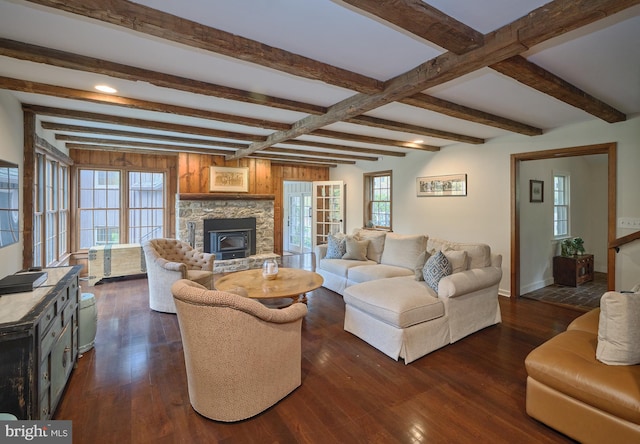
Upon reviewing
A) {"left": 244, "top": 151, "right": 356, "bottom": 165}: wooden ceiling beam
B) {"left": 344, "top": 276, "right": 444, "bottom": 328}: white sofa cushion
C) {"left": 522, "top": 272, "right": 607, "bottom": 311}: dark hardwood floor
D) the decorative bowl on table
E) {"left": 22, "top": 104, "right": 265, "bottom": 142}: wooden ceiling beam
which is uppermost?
{"left": 244, "top": 151, "right": 356, "bottom": 165}: wooden ceiling beam

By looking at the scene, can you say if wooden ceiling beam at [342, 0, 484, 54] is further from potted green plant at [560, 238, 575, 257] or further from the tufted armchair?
potted green plant at [560, 238, 575, 257]

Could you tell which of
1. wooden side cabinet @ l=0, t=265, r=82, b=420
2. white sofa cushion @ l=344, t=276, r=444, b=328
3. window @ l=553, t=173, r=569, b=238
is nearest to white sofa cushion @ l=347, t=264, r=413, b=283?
white sofa cushion @ l=344, t=276, r=444, b=328

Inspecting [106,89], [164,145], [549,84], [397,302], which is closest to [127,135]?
[164,145]

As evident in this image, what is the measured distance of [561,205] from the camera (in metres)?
5.64

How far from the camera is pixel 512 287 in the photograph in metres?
4.60

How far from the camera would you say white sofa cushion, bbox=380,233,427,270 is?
14.4ft

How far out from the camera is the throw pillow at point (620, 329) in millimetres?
1736

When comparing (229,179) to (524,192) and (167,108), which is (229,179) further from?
(524,192)

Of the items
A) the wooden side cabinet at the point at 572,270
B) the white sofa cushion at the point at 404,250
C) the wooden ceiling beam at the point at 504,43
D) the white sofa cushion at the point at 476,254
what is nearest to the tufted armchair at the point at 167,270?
the white sofa cushion at the point at 404,250

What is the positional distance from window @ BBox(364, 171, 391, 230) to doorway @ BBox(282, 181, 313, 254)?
158 centimetres

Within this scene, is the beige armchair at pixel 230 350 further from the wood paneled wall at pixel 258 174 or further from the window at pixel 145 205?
the window at pixel 145 205

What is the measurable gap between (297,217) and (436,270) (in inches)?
238

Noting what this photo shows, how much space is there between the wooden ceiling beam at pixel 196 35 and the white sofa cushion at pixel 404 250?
2678 millimetres

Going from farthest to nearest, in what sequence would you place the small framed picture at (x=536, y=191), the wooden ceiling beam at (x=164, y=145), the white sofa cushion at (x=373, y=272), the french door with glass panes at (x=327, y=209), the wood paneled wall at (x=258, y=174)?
1. the french door with glass panes at (x=327, y=209)
2. the wood paneled wall at (x=258, y=174)
3. the small framed picture at (x=536, y=191)
4. the wooden ceiling beam at (x=164, y=145)
5. the white sofa cushion at (x=373, y=272)
